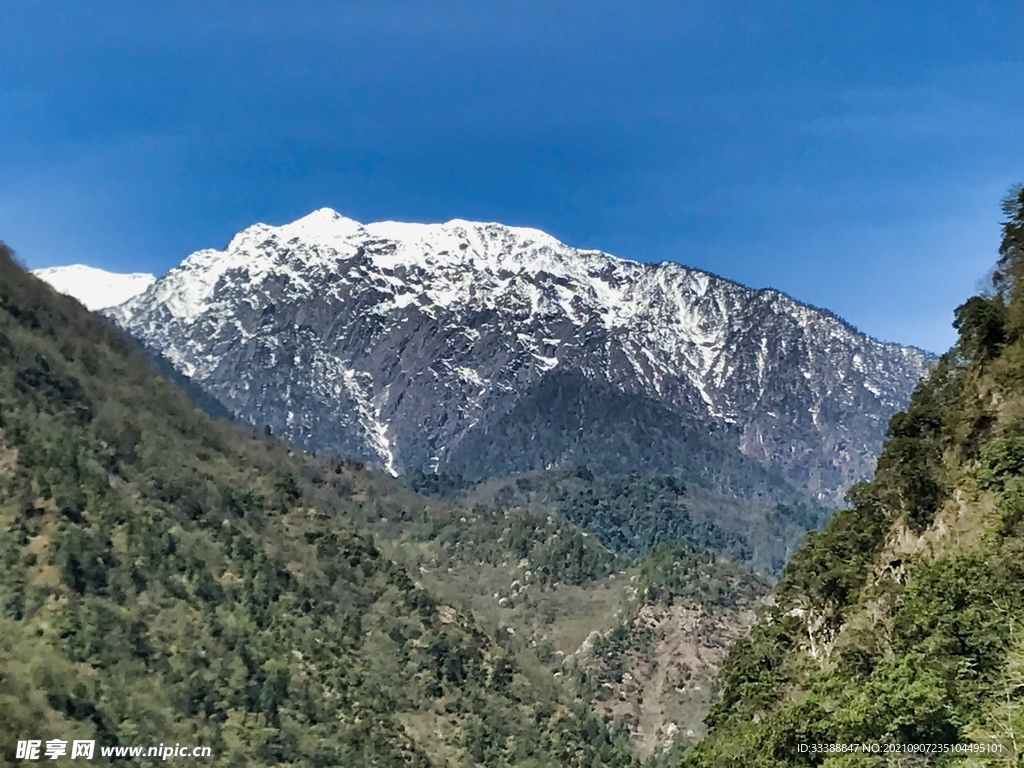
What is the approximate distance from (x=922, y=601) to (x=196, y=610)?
106 m

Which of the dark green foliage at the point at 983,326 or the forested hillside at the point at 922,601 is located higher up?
the dark green foliage at the point at 983,326

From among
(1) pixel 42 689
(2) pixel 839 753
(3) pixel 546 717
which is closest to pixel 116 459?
(1) pixel 42 689

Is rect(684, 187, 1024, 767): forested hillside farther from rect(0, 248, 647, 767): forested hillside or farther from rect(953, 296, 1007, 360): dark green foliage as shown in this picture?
rect(0, 248, 647, 767): forested hillside

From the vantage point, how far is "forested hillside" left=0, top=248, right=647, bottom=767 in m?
110

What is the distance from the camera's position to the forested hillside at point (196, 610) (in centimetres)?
11050

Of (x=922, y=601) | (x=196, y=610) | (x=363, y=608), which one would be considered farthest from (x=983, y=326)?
(x=363, y=608)

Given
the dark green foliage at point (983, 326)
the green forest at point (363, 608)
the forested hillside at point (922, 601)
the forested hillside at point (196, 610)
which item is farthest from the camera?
the forested hillside at point (196, 610)

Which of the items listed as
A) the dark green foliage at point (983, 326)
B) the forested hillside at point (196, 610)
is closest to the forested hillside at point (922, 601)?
the dark green foliage at point (983, 326)

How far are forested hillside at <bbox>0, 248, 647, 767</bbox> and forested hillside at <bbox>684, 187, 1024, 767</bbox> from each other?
59.6 m

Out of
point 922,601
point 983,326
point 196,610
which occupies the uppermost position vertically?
point 983,326

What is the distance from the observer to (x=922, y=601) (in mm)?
43000

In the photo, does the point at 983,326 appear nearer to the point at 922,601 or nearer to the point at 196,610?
the point at 922,601

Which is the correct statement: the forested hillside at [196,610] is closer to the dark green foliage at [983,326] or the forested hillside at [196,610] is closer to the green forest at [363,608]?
the green forest at [363,608]

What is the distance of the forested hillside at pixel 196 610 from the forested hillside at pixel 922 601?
59638 millimetres
